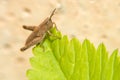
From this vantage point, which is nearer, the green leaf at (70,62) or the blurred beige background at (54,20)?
the green leaf at (70,62)

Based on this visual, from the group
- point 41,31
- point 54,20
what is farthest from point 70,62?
point 54,20

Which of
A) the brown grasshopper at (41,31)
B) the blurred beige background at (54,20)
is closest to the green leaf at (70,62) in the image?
the brown grasshopper at (41,31)

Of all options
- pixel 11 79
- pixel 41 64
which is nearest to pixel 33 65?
pixel 41 64

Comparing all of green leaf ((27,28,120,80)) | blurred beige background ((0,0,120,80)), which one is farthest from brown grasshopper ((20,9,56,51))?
blurred beige background ((0,0,120,80))

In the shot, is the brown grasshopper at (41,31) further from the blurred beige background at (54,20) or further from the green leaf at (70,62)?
the blurred beige background at (54,20)

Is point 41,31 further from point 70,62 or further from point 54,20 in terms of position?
point 54,20

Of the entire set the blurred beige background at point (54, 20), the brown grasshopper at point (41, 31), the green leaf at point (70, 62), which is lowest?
the green leaf at point (70, 62)
